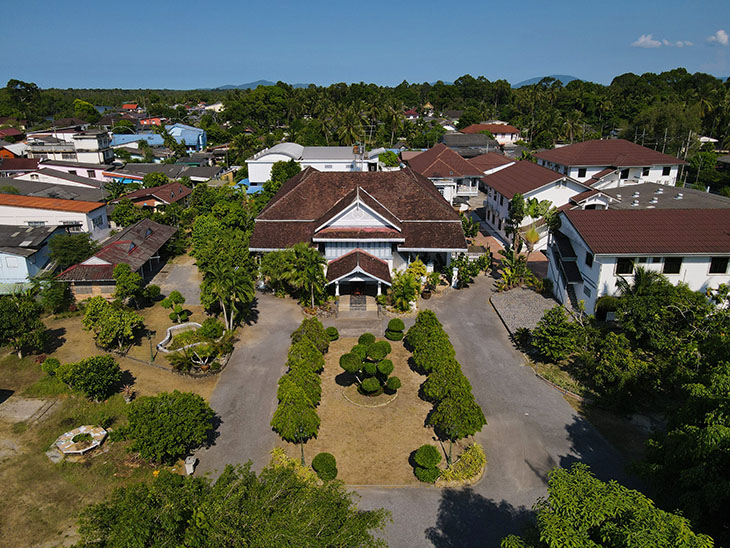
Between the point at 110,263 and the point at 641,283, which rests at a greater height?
the point at 641,283

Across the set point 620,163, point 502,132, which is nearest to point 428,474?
point 620,163


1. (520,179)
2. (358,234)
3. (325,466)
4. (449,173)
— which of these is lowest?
(325,466)

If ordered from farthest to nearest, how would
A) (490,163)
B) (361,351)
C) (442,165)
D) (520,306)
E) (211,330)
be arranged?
(490,163) → (442,165) → (520,306) → (211,330) → (361,351)

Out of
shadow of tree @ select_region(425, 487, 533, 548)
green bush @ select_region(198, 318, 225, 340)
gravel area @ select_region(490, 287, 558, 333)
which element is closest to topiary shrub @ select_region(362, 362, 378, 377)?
shadow of tree @ select_region(425, 487, 533, 548)

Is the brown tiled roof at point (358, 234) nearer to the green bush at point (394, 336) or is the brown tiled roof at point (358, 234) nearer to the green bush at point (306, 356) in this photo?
the green bush at point (394, 336)

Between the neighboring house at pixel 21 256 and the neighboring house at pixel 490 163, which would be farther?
the neighboring house at pixel 490 163

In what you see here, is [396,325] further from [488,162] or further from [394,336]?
[488,162]

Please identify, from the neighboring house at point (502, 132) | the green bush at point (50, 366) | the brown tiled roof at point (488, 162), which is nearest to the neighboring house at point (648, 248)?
the green bush at point (50, 366)
